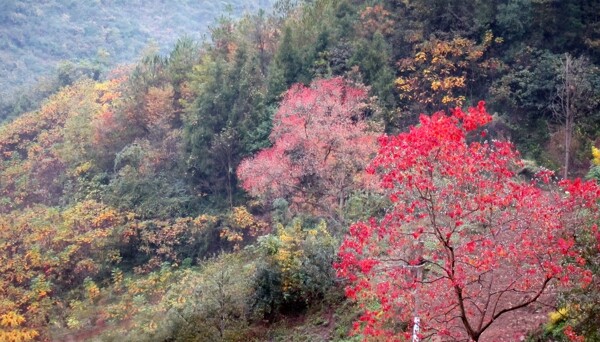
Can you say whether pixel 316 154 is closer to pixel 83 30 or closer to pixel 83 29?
pixel 83 30

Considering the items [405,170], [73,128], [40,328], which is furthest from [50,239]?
[405,170]

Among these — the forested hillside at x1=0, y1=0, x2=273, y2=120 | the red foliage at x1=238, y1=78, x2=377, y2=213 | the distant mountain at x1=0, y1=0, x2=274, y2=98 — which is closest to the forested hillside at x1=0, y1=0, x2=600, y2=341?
the red foliage at x1=238, y1=78, x2=377, y2=213

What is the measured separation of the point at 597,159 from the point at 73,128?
27.3 metres

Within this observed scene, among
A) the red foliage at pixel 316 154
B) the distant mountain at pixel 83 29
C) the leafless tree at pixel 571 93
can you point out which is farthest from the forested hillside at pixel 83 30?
the leafless tree at pixel 571 93

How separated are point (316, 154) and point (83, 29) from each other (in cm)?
6058

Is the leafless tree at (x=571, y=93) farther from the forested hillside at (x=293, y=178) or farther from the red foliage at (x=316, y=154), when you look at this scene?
the red foliage at (x=316, y=154)

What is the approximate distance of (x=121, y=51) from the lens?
6700 centimetres

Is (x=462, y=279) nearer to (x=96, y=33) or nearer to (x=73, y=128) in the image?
(x=73, y=128)

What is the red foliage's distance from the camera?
56.4 ft

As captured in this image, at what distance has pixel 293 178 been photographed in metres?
18.3

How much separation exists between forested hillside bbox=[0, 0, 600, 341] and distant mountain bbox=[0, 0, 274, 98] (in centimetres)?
3629

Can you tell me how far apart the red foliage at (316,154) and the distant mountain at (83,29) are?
44789mm

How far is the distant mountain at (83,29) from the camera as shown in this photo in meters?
63.1

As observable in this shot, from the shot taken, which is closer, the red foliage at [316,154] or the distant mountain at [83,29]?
the red foliage at [316,154]
